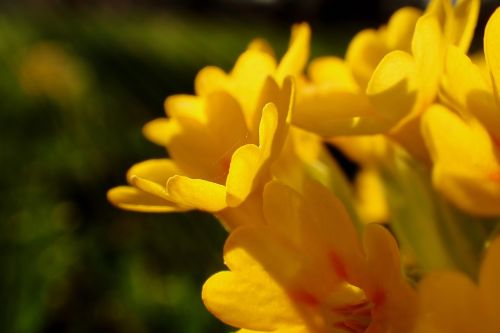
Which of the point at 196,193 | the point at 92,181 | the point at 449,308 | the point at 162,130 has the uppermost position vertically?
the point at 92,181

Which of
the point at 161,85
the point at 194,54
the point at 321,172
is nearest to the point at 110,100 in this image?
the point at 161,85

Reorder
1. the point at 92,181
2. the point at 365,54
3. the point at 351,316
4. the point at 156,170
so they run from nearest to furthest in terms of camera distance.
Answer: the point at 351,316 → the point at 156,170 → the point at 365,54 → the point at 92,181

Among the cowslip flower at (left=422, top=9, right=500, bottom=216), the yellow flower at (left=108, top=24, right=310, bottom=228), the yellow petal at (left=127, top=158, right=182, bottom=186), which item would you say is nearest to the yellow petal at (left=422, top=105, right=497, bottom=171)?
the cowslip flower at (left=422, top=9, right=500, bottom=216)

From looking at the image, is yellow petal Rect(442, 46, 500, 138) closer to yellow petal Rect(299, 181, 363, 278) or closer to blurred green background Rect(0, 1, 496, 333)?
yellow petal Rect(299, 181, 363, 278)

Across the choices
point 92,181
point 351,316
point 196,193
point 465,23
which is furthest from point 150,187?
point 92,181

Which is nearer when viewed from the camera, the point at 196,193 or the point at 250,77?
the point at 196,193

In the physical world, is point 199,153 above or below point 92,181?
below

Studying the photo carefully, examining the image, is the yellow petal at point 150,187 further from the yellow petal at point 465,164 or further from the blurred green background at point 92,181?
the blurred green background at point 92,181

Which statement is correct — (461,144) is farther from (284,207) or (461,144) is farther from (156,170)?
(156,170)
